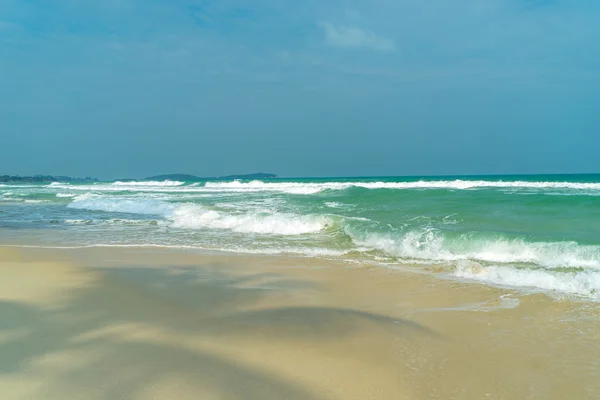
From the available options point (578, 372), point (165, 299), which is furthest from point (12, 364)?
point (578, 372)

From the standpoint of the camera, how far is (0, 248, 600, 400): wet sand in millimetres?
3014

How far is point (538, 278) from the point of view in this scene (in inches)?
245

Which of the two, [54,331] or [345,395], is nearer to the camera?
[345,395]

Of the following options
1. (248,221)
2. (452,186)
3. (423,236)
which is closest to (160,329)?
(423,236)

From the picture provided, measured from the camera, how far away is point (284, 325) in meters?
4.36

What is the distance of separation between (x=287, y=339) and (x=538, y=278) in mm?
4202

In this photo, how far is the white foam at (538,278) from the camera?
229 inches

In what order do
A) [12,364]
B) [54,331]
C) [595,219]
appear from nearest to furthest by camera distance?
[12,364] < [54,331] < [595,219]

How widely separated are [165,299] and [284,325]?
181 centimetres

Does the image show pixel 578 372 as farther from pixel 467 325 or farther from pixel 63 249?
pixel 63 249

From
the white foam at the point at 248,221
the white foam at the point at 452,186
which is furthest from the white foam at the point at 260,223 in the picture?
the white foam at the point at 452,186

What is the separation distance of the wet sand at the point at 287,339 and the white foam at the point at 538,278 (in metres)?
0.56

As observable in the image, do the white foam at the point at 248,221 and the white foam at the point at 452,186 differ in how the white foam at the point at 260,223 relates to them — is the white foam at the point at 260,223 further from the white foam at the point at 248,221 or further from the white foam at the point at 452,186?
the white foam at the point at 452,186

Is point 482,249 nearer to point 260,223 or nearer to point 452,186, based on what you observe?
point 260,223
